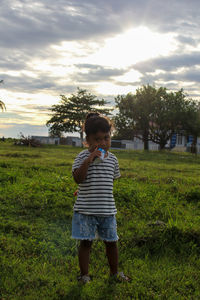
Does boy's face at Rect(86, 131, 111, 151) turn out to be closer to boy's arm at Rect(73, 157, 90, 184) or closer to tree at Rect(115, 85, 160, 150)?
boy's arm at Rect(73, 157, 90, 184)

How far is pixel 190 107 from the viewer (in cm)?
3425

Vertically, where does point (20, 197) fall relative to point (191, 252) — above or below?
above

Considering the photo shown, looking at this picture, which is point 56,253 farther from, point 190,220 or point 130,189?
point 130,189

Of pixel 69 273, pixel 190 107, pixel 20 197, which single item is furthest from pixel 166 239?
pixel 190 107

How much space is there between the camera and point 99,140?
11.7ft

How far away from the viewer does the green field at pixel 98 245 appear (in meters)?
3.51

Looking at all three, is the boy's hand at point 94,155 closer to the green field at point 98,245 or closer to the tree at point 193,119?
the green field at point 98,245

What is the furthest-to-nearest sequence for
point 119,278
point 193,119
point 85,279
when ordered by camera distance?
point 193,119
point 119,278
point 85,279

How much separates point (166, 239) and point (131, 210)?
1433mm

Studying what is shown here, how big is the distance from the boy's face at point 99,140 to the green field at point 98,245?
1.50 meters

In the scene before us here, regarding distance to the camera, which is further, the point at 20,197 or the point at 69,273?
the point at 20,197

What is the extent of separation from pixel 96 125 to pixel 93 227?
1.10m

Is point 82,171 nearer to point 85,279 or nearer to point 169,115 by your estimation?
point 85,279

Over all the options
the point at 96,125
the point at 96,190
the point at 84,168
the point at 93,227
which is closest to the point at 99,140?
the point at 96,125
